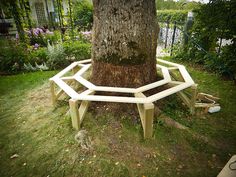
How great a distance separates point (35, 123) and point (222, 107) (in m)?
3.28

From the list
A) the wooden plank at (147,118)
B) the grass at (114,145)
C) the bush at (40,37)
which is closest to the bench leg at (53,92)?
the grass at (114,145)

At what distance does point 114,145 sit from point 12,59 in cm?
452

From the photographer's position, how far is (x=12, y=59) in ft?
17.3

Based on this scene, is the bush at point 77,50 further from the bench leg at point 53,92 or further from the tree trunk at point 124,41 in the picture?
the tree trunk at point 124,41

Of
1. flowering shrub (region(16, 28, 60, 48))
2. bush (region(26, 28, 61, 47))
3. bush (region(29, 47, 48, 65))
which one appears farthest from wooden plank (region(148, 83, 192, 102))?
flowering shrub (region(16, 28, 60, 48))

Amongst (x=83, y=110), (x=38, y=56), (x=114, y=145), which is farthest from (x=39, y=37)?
(x=114, y=145)

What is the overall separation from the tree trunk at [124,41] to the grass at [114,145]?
61 centimetres

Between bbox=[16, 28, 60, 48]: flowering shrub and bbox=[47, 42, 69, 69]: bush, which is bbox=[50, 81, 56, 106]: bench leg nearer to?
bbox=[47, 42, 69, 69]: bush

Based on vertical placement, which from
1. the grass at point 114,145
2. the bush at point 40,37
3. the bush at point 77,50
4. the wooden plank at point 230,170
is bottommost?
the grass at point 114,145

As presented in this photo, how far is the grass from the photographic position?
6.98ft

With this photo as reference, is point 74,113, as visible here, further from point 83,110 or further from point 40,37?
point 40,37

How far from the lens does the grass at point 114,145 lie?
2.13 m

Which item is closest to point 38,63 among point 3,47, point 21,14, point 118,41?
point 3,47

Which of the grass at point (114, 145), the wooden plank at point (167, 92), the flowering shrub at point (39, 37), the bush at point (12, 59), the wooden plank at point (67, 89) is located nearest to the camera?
the grass at point (114, 145)
